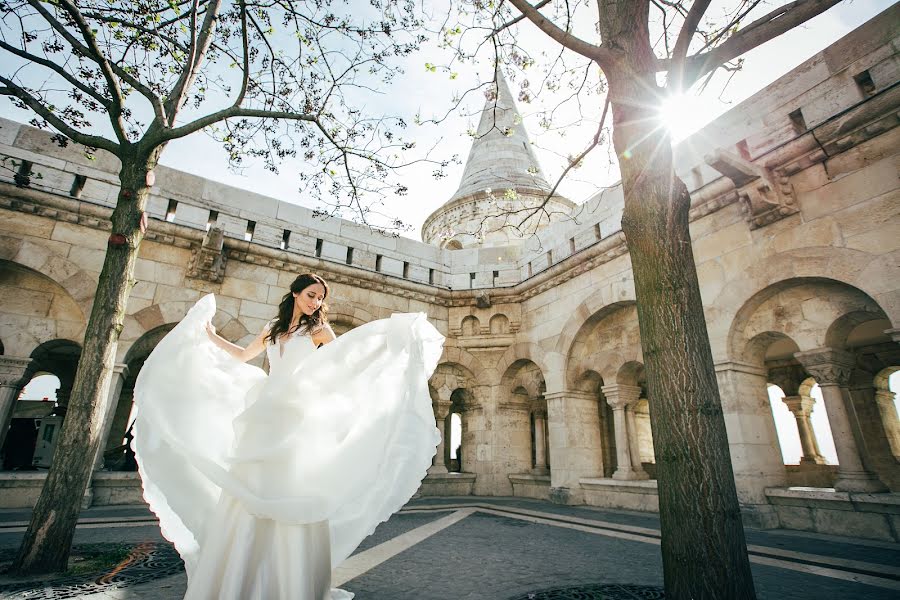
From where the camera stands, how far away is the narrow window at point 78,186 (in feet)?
22.2

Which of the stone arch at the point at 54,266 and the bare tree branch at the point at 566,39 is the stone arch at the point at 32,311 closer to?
the stone arch at the point at 54,266

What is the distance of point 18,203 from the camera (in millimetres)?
6340

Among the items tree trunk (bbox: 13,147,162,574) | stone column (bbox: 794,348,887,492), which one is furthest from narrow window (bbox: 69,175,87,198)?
stone column (bbox: 794,348,887,492)

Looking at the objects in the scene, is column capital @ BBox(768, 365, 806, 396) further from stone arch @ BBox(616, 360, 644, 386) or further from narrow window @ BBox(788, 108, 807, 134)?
narrow window @ BBox(788, 108, 807, 134)

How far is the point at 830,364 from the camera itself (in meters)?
5.14

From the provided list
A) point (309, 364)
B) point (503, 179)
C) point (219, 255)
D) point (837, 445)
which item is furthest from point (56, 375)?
point (837, 445)

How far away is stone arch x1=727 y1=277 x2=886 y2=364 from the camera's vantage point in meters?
5.03

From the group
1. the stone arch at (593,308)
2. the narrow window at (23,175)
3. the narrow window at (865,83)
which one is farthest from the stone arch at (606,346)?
the narrow window at (23,175)

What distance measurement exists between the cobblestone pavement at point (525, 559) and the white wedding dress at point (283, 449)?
2.59 feet

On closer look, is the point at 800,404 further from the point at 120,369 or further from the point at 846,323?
the point at 120,369

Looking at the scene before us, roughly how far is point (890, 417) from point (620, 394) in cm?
594

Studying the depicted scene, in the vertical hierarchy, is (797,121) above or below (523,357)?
above

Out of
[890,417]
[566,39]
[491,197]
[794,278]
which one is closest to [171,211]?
[566,39]

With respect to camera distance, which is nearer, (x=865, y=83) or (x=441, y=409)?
(x=865, y=83)
